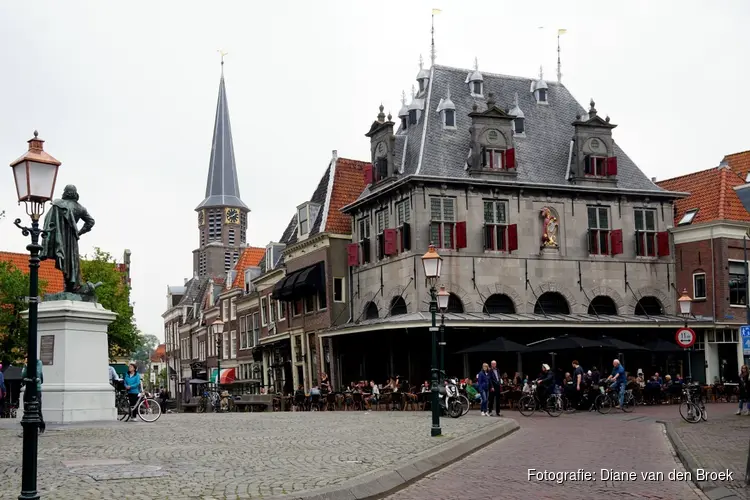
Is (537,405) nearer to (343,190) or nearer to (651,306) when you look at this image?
(651,306)

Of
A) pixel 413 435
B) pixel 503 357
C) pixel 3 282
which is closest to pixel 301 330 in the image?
pixel 503 357

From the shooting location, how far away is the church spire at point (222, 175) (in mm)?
98125

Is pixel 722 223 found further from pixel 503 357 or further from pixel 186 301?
pixel 186 301

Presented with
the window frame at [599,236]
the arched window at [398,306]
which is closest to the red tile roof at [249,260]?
the arched window at [398,306]

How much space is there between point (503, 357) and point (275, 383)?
16.7 meters

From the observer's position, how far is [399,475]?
1174 cm

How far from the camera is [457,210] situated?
127 feet

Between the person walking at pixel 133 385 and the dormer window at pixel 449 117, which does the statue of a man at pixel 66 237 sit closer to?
the person walking at pixel 133 385

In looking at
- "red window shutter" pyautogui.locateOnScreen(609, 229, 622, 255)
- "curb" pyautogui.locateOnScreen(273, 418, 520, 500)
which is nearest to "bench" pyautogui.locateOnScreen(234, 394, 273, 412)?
"red window shutter" pyautogui.locateOnScreen(609, 229, 622, 255)

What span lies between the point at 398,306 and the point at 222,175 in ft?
209

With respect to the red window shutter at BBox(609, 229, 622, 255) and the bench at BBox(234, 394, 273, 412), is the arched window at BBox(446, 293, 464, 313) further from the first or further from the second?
the bench at BBox(234, 394, 273, 412)

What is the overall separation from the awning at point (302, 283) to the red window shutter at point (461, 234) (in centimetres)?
821

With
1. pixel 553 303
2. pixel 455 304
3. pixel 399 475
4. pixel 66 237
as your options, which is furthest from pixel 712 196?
pixel 399 475

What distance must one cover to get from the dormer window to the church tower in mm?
61031
